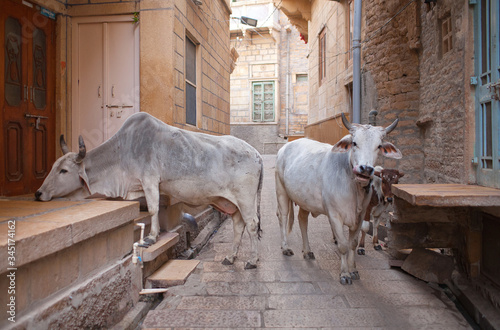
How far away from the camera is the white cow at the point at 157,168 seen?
4031 mm

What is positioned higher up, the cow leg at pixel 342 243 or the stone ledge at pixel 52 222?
the stone ledge at pixel 52 222

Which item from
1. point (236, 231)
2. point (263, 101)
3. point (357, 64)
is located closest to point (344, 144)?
point (236, 231)

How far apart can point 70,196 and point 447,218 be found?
4337 millimetres

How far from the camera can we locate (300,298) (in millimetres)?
3607

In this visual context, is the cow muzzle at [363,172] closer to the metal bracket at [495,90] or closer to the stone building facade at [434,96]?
the stone building facade at [434,96]

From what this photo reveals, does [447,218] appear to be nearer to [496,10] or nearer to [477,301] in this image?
[477,301]

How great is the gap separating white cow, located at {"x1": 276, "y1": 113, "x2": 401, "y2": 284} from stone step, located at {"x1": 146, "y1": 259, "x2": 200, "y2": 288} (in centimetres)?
149

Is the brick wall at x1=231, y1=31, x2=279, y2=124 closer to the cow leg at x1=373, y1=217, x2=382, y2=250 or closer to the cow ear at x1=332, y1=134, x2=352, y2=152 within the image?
the cow leg at x1=373, y1=217, x2=382, y2=250

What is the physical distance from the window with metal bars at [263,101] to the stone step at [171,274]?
17418 mm

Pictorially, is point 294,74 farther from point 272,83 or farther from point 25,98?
point 25,98

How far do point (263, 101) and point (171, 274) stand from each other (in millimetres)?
17941

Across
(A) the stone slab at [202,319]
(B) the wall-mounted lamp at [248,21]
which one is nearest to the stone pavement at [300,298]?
(A) the stone slab at [202,319]

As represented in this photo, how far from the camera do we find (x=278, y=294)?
3.71 meters

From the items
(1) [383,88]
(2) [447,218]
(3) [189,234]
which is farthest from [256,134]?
(2) [447,218]
